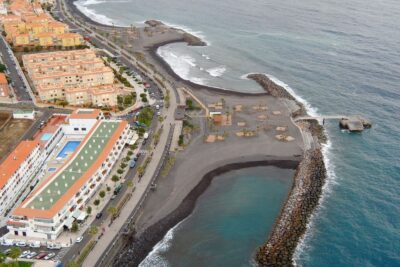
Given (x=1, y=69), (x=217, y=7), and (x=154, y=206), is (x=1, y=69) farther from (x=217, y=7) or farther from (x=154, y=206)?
(x=217, y=7)

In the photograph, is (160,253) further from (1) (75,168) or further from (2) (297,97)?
(2) (297,97)

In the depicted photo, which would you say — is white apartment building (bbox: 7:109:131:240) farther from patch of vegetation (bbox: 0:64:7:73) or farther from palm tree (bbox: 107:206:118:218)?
patch of vegetation (bbox: 0:64:7:73)

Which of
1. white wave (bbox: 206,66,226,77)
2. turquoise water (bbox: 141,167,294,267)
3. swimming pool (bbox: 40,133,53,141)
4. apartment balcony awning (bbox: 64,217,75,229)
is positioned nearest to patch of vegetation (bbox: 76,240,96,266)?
apartment balcony awning (bbox: 64,217,75,229)

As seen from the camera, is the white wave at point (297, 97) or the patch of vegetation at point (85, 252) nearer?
the patch of vegetation at point (85, 252)

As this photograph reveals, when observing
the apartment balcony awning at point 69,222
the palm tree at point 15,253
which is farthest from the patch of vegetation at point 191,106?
the palm tree at point 15,253

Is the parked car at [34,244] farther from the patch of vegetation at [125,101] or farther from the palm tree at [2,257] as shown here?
the patch of vegetation at [125,101]

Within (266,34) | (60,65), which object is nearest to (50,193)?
(60,65)
